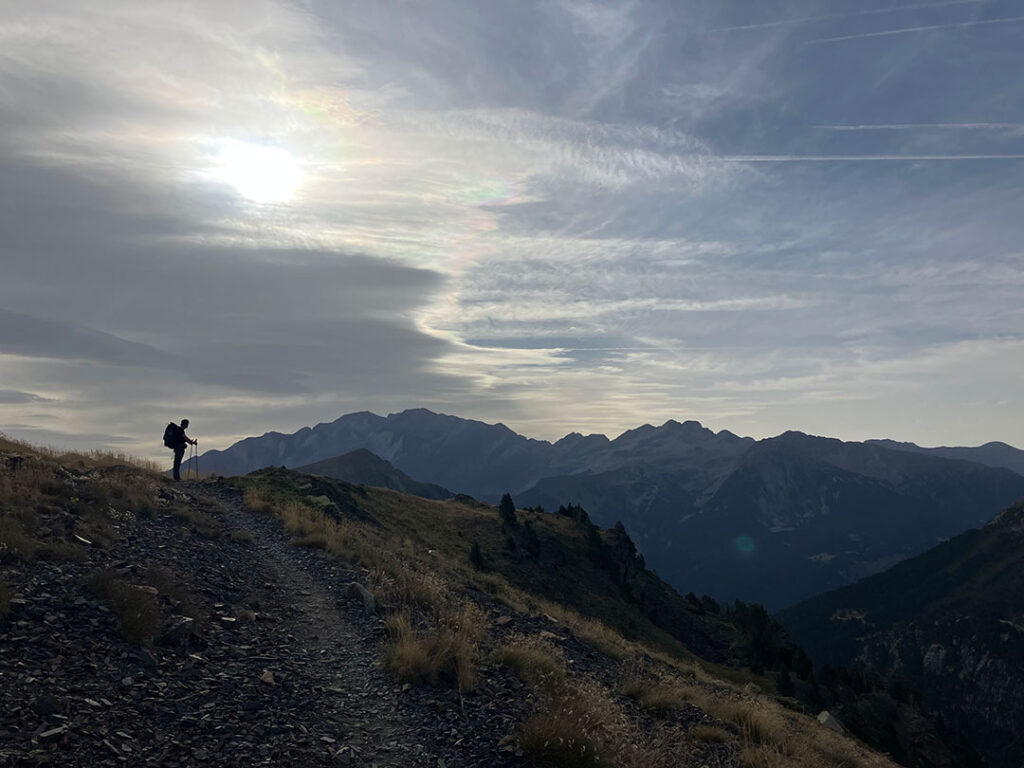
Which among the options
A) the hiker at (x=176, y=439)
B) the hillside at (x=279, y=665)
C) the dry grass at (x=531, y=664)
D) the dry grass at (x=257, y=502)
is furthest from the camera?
the hiker at (x=176, y=439)

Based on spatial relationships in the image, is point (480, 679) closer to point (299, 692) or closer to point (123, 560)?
point (299, 692)

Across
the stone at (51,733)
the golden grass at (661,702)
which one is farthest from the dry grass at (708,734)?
the stone at (51,733)

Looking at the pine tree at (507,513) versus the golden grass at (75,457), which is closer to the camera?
the golden grass at (75,457)

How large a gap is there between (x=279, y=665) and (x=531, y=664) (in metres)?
4.76

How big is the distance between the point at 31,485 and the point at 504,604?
1524 cm

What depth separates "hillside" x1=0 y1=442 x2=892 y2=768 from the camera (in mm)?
8312

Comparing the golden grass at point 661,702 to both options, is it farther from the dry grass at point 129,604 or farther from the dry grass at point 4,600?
the dry grass at point 4,600

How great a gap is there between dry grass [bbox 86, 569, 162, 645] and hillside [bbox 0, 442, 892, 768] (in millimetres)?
38

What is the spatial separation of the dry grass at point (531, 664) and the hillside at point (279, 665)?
0.14 ft

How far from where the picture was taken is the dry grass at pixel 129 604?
34.5 feet

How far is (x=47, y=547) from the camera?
42.6 ft

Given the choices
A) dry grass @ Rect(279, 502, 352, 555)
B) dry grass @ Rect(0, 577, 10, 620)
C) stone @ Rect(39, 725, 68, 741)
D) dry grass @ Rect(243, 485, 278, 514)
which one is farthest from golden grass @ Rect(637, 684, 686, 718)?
dry grass @ Rect(243, 485, 278, 514)

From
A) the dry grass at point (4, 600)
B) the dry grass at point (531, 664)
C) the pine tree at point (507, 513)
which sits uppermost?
the dry grass at point (4, 600)

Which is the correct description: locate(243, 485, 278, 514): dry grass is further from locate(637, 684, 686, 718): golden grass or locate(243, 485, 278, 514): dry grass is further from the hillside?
locate(637, 684, 686, 718): golden grass
